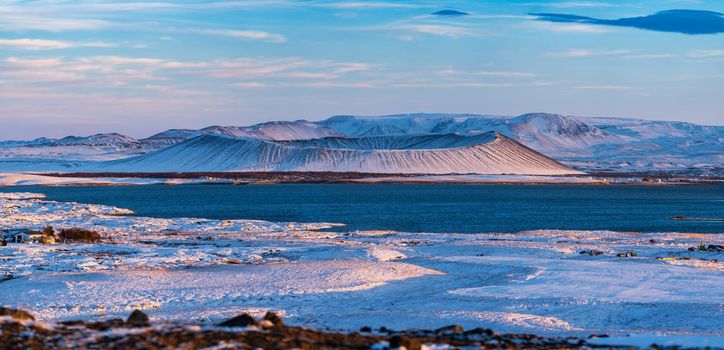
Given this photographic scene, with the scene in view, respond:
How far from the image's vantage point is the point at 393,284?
65.9ft

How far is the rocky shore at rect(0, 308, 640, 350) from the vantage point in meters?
9.31

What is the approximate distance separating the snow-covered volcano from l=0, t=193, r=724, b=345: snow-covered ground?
114m

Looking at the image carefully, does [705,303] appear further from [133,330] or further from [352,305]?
[133,330]

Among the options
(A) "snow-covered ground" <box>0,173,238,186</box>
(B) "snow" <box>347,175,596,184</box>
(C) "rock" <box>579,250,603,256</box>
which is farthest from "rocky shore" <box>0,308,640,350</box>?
(B) "snow" <box>347,175,596,184</box>

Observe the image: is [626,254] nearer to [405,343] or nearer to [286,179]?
[405,343]

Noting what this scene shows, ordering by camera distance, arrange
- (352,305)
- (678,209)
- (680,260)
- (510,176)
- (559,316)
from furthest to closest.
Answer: (510,176)
(678,209)
(680,260)
(352,305)
(559,316)

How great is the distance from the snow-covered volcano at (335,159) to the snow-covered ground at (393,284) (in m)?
114

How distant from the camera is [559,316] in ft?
52.2

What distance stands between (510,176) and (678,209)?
70655 millimetres

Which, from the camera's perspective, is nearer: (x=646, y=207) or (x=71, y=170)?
(x=646, y=207)

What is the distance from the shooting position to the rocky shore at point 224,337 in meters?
9.31

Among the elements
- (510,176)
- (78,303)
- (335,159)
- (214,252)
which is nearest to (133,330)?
(78,303)

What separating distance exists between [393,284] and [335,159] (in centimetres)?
12996

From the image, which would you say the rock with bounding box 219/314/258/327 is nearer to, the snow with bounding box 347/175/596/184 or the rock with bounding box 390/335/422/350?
the rock with bounding box 390/335/422/350
